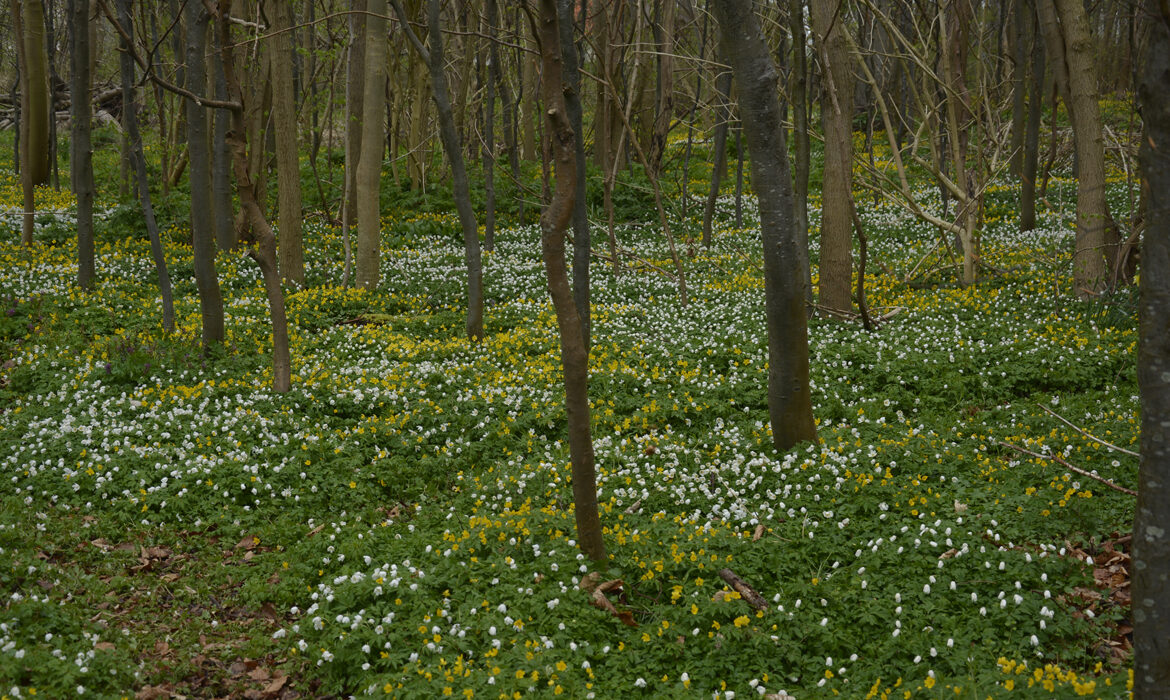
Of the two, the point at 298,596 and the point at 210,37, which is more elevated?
the point at 210,37

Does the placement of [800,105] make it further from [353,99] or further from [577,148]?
[353,99]

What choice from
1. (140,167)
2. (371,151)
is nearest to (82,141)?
(140,167)

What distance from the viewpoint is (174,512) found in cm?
675

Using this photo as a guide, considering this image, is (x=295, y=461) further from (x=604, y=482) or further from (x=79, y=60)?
(x=79, y=60)

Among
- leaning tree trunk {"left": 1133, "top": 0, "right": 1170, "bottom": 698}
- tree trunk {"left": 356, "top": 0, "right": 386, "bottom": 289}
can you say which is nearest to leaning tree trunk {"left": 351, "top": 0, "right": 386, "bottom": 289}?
tree trunk {"left": 356, "top": 0, "right": 386, "bottom": 289}

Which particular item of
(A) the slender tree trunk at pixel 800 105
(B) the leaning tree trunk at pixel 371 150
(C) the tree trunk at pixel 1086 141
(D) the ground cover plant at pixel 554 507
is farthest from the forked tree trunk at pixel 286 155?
(C) the tree trunk at pixel 1086 141

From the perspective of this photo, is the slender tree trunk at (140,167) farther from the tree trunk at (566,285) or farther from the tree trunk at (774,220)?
the tree trunk at (774,220)

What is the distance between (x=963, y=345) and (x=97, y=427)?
33.4ft

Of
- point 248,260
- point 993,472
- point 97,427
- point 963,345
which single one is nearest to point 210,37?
point 248,260

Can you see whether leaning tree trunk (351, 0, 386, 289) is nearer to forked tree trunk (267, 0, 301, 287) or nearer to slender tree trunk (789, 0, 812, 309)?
forked tree trunk (267, 0, 301, 287)

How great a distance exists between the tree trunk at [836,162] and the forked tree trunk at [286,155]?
9.28 m

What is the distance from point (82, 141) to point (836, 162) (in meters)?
12.1

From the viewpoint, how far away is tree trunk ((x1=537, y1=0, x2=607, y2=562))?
4750 mm

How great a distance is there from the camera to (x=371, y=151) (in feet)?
44.5
